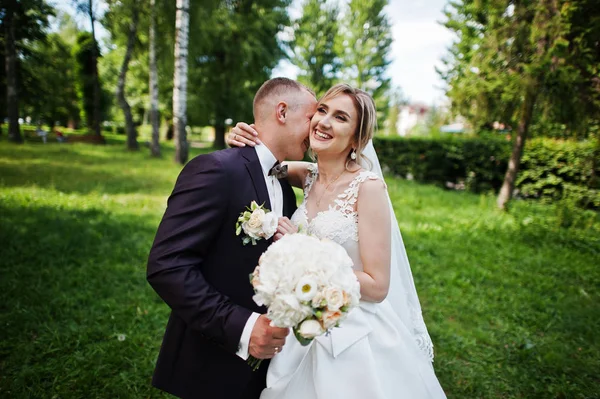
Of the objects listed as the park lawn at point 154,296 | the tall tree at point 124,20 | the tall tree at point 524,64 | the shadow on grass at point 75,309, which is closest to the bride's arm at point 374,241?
the park lawn at point 154,296

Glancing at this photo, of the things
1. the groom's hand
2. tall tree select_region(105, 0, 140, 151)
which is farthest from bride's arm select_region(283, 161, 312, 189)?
tall tree select_region(105, 0, 140, 151)

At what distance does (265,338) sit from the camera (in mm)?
1496

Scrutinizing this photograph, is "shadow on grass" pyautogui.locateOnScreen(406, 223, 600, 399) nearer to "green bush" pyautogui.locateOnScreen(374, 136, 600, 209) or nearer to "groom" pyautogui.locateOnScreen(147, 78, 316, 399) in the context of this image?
"groom" pyautogui.locateOnScreen(147, 78, 316, 399)

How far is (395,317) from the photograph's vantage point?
221 centimetres

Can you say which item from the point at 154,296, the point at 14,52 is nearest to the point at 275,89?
the point at 154,296

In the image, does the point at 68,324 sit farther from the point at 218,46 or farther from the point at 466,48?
the point at 218,46

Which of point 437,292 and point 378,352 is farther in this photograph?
point 437,292

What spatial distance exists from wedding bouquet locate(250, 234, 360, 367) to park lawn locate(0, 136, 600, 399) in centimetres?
260

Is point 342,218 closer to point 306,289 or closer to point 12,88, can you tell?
point 306,289

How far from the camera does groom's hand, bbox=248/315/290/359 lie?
1.48 m

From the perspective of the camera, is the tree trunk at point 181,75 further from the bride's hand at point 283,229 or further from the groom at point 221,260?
the bride's hand at point 283,229

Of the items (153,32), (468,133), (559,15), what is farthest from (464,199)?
(153,32)

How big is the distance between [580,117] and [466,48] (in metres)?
3.63

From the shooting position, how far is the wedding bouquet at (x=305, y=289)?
126cm
